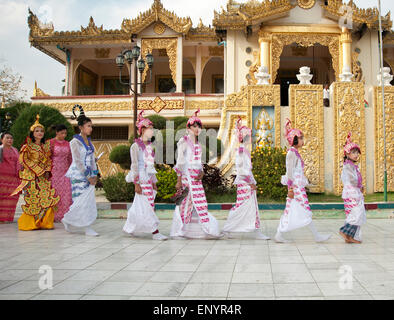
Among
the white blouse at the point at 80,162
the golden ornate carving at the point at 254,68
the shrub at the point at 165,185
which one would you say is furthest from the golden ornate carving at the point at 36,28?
the white blouse at the point at 80,162

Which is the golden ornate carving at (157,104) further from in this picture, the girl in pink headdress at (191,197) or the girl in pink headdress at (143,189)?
the girl in pink headdress at (191,197)

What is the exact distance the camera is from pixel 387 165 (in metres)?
10.6

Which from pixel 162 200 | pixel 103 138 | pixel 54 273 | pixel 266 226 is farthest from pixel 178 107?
pixel 54 273

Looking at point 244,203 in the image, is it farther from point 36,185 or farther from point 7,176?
point 7,176

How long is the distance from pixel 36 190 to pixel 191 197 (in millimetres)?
2988

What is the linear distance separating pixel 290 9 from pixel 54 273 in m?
14.6

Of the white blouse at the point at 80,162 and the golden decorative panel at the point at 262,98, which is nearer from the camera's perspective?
the white blouse at the point at 80,162

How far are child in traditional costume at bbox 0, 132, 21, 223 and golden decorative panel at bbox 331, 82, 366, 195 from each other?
7984 mm

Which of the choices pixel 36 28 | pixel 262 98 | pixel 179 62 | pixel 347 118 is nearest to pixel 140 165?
pixel 262 98

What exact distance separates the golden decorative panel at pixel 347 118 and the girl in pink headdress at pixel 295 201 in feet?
17.7

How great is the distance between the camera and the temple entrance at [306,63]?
19.3 m

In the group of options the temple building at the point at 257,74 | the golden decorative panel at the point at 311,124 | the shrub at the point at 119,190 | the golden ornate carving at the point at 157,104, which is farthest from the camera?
the golden ornate carving at the point at 157,104

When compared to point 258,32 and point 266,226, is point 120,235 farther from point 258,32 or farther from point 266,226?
point 258,32

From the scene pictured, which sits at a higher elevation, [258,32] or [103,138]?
[258,32]
